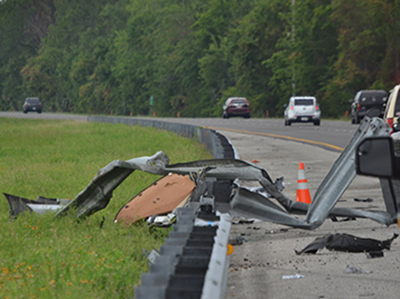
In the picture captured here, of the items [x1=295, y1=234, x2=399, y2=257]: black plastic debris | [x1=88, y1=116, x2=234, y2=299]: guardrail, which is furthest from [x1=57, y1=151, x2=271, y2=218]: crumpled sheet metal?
[x1=88, y1=116, x2=234, y2=299]: guardrail

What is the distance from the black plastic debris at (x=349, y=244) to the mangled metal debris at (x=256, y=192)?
1.46 ft

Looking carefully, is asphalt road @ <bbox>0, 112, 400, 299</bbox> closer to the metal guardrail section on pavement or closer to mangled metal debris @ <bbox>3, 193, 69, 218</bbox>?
the metal guardrail section on pavement

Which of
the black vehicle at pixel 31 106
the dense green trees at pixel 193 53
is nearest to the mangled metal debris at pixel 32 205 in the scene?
the dense green trees at pixel 193 53

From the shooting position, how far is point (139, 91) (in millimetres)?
99000

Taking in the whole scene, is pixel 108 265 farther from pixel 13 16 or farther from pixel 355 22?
pixel 13 16

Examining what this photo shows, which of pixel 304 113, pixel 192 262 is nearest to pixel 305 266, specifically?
pixel 192 262

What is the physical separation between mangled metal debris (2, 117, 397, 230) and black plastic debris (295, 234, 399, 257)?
1.46ft

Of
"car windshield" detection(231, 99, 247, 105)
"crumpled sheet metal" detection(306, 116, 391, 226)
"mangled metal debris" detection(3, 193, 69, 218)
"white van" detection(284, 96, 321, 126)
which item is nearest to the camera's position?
"crumpled sheet metal" detection(306, 116, 391, 226)

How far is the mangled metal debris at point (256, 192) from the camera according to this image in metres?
6.16

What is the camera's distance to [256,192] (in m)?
6.89

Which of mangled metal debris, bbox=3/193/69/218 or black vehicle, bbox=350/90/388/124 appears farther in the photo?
black vehicle, bbox=350/90/388/124

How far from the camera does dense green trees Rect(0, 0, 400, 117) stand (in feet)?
187

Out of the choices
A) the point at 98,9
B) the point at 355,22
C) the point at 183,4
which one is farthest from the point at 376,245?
the point at 98,9

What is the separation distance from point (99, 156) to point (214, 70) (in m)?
65.4
